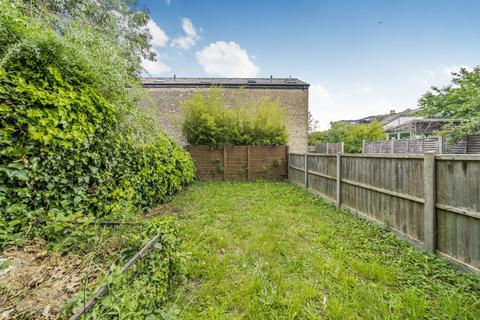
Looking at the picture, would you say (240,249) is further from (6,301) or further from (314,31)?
(314,31)

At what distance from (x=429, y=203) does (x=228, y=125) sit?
6752 mm

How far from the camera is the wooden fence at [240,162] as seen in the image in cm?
845

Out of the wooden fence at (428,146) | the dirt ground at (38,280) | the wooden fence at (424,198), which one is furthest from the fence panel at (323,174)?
the wooden fence at (428,146)

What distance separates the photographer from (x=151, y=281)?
1376 millimetres

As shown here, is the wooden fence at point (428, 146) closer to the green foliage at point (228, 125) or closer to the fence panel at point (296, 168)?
the fence panel at point (296, 168)

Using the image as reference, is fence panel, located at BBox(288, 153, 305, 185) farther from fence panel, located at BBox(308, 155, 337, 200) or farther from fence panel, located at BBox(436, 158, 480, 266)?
fence panel, located at BBox(436, 158, 480, 266)

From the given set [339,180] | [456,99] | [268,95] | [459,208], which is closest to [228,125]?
[339,180]

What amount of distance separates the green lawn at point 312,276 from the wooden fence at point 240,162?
15.9ft

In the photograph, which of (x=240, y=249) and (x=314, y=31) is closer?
(x=240, y=249)

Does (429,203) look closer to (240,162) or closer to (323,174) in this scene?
(323,174)

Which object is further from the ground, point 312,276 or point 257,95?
point 257,95

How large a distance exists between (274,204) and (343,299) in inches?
123

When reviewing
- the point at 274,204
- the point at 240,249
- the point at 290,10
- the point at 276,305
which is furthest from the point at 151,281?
the point at 290,10

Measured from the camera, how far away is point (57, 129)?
6.48 feet
